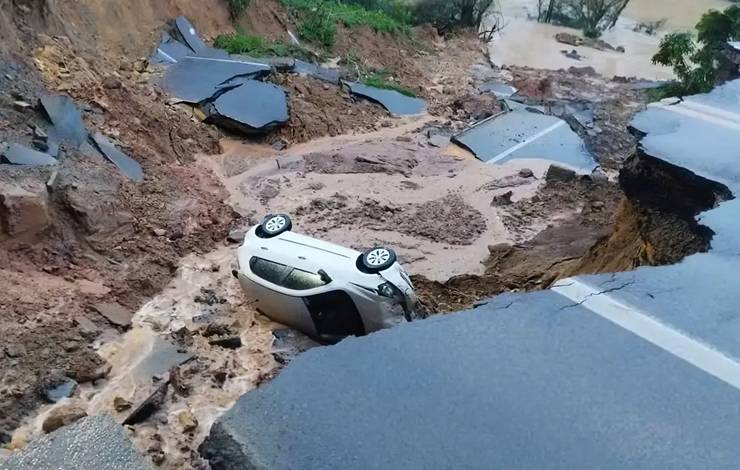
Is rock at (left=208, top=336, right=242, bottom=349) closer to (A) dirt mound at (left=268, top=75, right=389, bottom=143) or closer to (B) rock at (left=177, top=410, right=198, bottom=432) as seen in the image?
(B) rock at (left=177, top=410, right=198, bottom=432)

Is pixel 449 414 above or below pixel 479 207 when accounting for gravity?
above

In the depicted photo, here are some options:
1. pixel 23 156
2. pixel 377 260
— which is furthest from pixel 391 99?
pixel 377 260

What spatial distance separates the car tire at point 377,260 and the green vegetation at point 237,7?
10.6 meters

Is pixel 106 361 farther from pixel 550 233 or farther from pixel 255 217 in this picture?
pixel 550 233

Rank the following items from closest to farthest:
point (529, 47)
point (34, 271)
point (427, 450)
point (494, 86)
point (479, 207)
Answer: point (427, 450), point (34, 271), point (479, 207), point (494, 86), point (529, 47)

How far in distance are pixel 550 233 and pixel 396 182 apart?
271 centimetres

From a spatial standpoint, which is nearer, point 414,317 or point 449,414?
point 449,414

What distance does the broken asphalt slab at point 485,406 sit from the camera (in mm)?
2418

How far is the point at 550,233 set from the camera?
31.4ft

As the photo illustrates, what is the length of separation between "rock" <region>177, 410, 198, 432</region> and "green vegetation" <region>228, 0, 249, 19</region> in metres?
11.4

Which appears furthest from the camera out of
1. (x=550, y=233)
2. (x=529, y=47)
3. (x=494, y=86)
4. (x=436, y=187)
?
(x=529, y=47)

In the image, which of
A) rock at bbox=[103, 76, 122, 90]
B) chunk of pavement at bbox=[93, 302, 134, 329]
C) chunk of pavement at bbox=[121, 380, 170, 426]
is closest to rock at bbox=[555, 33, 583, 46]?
rock at bbox=[103, 76, 122, 90]

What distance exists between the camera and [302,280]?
6445 millimetres

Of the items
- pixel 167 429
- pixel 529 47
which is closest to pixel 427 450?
pixel 167 429
